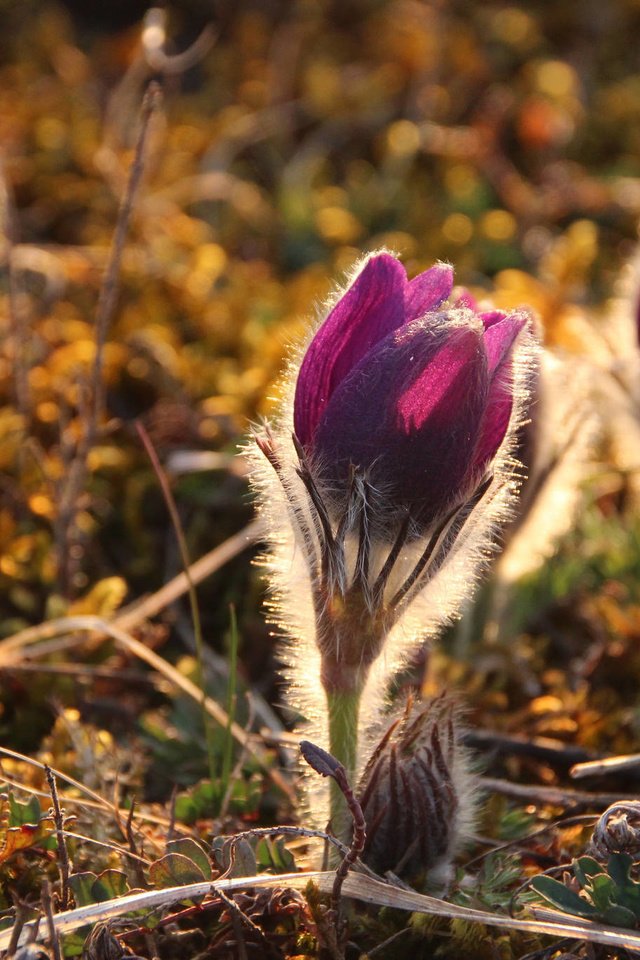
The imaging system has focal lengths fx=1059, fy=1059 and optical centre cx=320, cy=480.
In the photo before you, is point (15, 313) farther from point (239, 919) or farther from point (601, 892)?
point (601, 892)

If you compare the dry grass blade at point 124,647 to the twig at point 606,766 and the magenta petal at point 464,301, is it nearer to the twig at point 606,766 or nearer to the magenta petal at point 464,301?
the twig at point 606,766

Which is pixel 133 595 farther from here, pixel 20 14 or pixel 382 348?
pixel 20 14

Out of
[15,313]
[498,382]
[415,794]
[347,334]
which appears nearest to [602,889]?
[415,794]

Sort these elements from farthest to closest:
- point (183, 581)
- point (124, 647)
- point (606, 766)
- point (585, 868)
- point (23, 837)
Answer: point (183, 581), point (124, 647), point (606, 766), point (23, 837), point (585, 868)

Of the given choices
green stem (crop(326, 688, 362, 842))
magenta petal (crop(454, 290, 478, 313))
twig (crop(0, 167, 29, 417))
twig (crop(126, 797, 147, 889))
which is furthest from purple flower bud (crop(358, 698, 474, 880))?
twig (crop(0, 167, 29, 417))

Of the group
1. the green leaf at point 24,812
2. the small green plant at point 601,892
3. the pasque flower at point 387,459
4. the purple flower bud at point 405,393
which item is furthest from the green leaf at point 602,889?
the green leaf at point 24,812

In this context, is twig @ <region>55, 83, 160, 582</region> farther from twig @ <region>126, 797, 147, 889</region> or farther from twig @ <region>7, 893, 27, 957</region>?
twig @ <region>7, 893, 27, 957</region>

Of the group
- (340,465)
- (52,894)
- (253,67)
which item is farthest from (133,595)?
(253,67)
